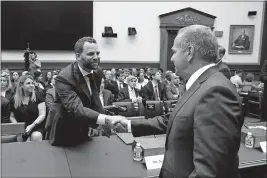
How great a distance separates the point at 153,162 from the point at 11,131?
1.47 metres

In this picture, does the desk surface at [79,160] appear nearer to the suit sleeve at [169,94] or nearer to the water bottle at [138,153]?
the water bottle at [138,153]

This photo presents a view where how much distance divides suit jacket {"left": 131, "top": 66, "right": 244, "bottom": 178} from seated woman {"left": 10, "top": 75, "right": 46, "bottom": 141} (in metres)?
3.24

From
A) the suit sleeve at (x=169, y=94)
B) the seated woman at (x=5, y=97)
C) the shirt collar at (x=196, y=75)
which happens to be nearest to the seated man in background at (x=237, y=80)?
the suit sleeve at (x=169, y=94)

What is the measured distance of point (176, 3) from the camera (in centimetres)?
1212

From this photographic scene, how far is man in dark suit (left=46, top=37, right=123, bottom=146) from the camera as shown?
8.68ft

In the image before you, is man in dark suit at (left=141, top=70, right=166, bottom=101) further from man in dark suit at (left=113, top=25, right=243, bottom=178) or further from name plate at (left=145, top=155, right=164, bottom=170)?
man in dark suit at (left=113, top=25, right=243, bottom=178)

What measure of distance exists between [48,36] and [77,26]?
1.14 m

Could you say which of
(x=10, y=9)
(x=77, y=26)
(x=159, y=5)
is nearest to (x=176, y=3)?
(x=159, y=5)

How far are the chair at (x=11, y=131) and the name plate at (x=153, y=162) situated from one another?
4.28ft

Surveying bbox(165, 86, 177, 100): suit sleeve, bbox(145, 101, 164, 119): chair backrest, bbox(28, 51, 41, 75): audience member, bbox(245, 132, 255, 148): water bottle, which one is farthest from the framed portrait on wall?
bbox(245, 132, 255, 148): water bottle

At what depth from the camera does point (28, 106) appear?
4410 mm

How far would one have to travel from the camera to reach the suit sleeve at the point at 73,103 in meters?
2.62

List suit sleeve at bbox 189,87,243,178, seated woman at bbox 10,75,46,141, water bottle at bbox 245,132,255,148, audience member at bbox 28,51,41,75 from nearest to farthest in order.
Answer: suit sleeve at bbox 189,87,243,178, water bottle at bbox 245,132,255,148, seated woman at bbox 10,75,46,141, audience member at bbox 28,51,41,75

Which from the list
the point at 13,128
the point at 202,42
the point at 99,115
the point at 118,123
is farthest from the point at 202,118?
the point at 13,128
